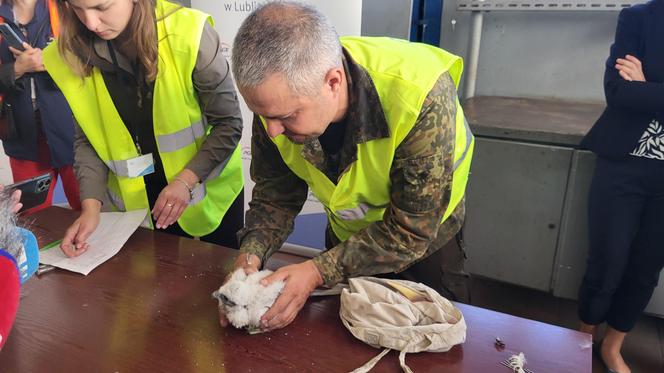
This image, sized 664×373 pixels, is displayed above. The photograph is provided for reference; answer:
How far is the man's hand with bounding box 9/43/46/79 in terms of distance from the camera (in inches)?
81.0

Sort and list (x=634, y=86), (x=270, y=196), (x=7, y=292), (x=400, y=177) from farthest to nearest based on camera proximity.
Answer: (x=634, y=86) → (x=270, y=196) → (x=400, y=177) → (x=7, y=292)

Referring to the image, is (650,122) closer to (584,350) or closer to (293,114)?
(584,350)

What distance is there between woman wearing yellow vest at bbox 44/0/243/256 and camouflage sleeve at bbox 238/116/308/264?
0.72 feet

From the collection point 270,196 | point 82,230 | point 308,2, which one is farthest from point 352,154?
point 308,2

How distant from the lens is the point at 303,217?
2846 mm

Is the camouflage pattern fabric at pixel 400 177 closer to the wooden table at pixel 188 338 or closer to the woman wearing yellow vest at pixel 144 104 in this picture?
the wooden table at pixel 188 338

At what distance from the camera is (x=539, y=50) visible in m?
2.67

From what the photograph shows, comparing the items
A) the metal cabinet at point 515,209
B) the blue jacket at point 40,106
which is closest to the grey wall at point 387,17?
the metal cabinet at point 515,209

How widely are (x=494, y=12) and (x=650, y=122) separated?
45.2 inches

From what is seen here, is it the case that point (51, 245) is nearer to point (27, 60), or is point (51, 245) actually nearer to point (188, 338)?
point (188, 338)

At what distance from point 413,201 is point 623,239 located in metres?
1.31

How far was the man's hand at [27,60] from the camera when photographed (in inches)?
81.0

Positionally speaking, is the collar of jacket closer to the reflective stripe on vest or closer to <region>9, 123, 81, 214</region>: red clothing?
the reflective stripe on vest

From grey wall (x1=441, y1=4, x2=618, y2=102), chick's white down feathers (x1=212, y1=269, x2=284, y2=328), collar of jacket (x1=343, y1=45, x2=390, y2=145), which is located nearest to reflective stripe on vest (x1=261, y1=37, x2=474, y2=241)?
collar of jacket (x1=343, y1=45, x2=390, y2=145)
